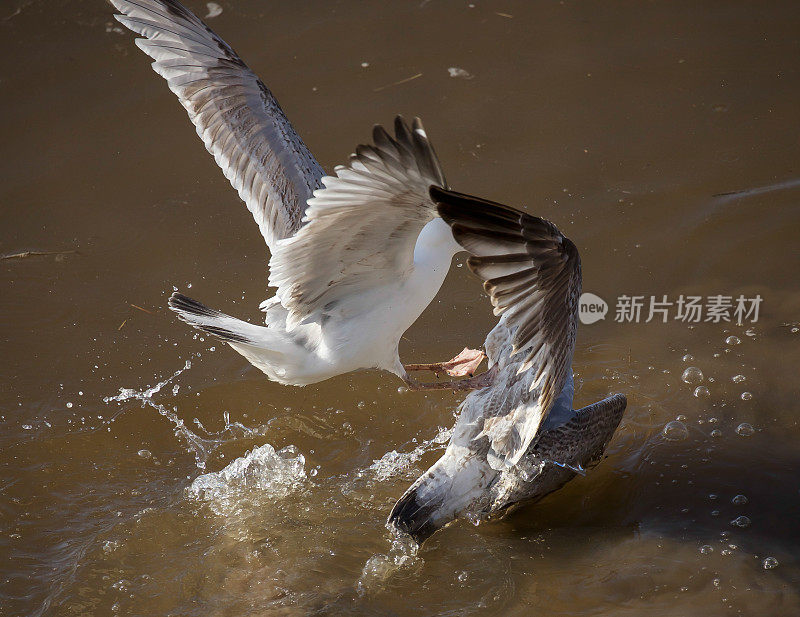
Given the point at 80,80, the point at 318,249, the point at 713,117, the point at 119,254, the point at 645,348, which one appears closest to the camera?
the point at 318,249

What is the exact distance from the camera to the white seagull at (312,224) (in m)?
2.48

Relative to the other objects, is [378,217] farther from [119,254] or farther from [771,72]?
[771,72]

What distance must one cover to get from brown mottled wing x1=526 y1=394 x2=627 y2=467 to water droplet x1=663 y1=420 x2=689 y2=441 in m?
0.46

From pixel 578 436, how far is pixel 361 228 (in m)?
1.11

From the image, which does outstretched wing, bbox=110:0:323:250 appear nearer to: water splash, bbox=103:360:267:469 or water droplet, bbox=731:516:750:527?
water splash, bbox=103:360:267:469

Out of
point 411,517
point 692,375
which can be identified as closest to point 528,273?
point 411,517

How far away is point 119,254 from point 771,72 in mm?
3928

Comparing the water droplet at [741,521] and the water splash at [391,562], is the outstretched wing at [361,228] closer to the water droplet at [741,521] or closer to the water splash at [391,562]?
the water splash at [391,562]

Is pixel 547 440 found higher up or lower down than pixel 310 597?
higher up

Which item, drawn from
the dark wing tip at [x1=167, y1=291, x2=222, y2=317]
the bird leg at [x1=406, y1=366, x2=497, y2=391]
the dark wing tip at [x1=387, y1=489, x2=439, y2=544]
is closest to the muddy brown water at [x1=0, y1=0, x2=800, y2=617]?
the dark wing tip at [x1=387, y1=489, x2=439, y2=544]

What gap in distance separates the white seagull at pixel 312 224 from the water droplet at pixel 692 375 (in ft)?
3.17

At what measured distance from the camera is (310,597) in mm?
2988

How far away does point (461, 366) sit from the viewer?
3.52 m

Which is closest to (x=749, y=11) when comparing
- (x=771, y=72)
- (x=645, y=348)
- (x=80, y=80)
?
(x=771, y=72)
